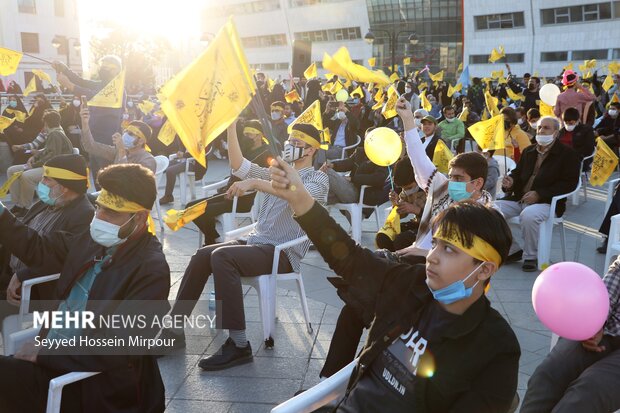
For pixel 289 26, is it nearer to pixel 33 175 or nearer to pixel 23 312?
pixel 33 175

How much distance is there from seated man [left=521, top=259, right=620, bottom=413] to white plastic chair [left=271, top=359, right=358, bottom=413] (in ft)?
2.78

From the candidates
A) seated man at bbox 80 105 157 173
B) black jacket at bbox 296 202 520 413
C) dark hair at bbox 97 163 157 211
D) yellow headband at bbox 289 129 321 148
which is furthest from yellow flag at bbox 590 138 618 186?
dark hair at bbox 97 163 157 211

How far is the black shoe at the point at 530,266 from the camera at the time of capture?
6688 mm

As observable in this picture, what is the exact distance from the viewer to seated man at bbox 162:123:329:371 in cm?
432

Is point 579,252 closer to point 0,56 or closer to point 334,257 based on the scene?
point 334,257

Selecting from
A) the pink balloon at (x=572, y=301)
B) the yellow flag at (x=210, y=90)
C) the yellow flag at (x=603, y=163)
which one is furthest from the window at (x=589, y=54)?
the yellow flag at (x=210, y=90)

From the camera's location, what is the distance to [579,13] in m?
49.0

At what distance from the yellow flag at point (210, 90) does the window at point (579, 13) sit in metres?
51.4

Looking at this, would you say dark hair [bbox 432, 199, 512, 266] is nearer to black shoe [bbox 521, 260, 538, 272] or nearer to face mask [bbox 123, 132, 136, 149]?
black shoe [bbox 521, 260, 538, 272]

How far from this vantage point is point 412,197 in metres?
4.92

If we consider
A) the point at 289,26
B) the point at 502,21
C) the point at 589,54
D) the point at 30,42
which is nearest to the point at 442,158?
the point at 589,54

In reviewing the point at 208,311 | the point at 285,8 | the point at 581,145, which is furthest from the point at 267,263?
the point at 285,8

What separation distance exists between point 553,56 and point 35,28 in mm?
43056

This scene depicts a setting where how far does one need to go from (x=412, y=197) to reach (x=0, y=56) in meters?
5.33
